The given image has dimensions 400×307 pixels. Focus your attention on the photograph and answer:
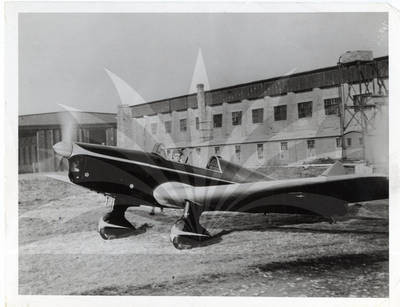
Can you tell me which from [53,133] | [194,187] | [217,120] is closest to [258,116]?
[217,120]

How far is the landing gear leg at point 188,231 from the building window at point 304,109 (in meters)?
0.95

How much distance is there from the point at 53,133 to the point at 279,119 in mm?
1558

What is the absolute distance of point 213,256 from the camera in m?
2.14

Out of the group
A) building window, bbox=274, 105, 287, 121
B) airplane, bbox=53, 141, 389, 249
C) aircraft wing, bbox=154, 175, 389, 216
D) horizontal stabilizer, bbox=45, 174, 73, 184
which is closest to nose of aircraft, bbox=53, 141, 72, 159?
airplane, bbox=53, 141, 389, 249

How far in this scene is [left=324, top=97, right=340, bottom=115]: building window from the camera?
7.20ft

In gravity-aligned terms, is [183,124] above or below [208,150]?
above

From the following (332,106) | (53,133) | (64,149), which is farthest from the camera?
(53,133)

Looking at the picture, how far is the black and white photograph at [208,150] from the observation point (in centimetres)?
209

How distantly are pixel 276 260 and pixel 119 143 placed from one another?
131 centimetres

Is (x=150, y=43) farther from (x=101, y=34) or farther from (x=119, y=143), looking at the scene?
(x=119, y=143)

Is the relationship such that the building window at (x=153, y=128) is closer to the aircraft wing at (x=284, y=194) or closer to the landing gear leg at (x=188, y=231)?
the aircraft wing at (x=284, y=194)

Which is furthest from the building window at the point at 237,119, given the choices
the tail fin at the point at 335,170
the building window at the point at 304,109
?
the tail fin at the point at 335,170

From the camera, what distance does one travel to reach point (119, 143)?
232cm

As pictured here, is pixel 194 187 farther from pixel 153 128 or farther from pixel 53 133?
pixel 53 133
